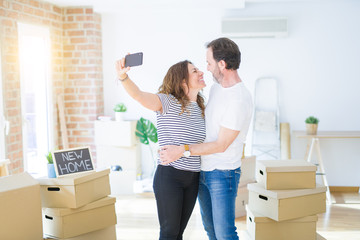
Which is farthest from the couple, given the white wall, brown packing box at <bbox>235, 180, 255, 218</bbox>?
the white wall

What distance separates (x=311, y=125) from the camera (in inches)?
205

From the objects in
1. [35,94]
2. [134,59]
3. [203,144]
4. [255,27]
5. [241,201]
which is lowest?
[241,201]

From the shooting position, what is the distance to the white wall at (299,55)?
554cm

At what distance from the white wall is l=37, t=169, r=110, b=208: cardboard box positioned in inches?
126

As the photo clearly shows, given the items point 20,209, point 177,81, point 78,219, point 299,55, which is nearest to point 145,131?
point 299,55

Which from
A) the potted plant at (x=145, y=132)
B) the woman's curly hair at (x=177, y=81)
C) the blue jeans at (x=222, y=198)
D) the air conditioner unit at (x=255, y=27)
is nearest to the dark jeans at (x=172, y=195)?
the blue jeans at (x=222, y=198)

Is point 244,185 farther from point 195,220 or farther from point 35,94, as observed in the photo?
point 35,94

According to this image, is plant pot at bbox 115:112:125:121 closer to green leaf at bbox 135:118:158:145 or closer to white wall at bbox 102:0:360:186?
green leaf at bbox 135:118:158:145

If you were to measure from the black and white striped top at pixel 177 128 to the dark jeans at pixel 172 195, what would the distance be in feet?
0.15

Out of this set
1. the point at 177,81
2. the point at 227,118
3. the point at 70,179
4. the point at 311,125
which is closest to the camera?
the point at 227,118

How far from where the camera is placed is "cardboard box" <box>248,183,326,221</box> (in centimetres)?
277

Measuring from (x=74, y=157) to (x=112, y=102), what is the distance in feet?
10.4

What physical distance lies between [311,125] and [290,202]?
2.61 m

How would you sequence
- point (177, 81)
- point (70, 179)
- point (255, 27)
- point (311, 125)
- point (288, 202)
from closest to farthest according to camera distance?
point (177, 81)
point (70, 179)
point (288, 202)
point (311, 125)
point (255, 27)
